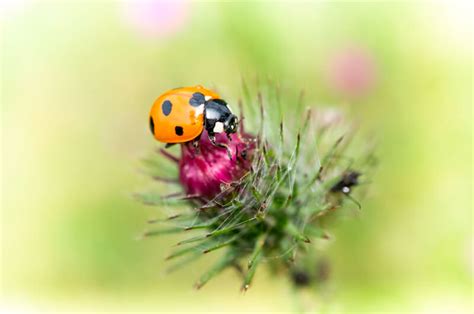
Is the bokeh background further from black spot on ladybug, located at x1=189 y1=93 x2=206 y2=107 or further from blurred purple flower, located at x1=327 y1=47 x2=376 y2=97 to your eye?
black spot on ladybug, located at x1=189 y1=93 x2=206 y2=107

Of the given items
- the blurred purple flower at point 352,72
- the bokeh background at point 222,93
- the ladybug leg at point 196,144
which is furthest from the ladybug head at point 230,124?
the blurred purple flower at point 352,72

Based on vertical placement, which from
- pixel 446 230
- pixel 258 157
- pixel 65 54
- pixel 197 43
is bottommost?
pixel 258 157

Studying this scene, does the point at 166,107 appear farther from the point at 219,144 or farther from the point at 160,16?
the point at 160,16

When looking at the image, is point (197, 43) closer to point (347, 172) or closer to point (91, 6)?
point (91, 6)

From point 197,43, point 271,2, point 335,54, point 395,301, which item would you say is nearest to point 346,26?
point 335,54

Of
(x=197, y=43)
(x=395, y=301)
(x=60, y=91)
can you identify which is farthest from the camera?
(x=60, y=91)
